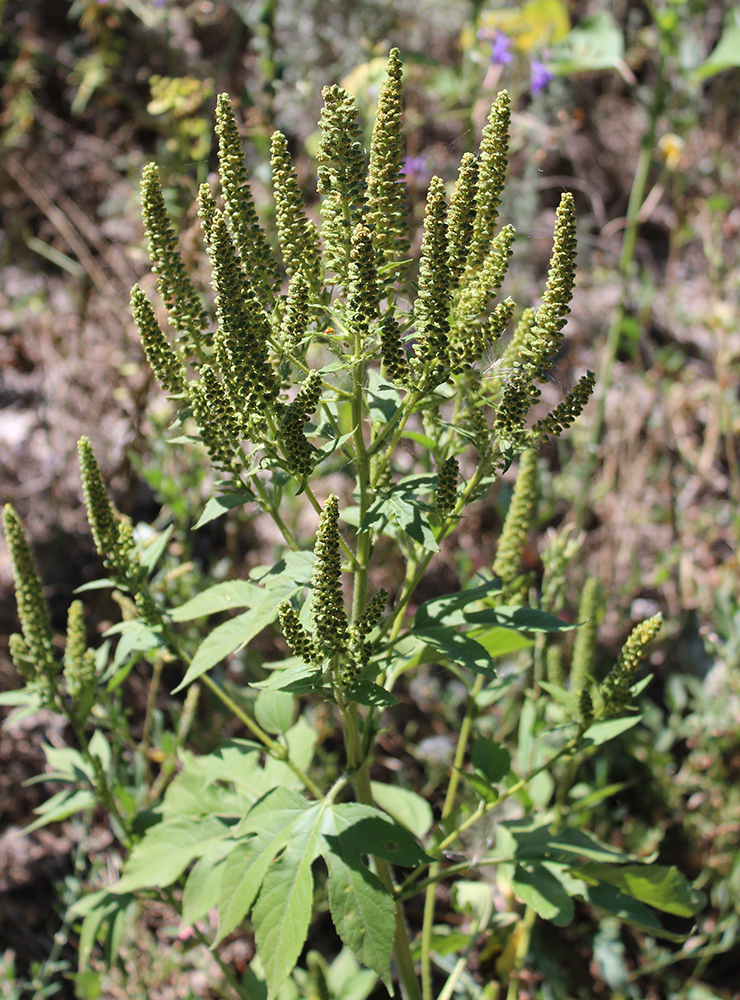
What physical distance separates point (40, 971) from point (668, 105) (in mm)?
4501

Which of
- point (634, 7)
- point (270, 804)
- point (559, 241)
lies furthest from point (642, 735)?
point (634, 7)

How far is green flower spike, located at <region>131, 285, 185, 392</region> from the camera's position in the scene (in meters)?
1.64

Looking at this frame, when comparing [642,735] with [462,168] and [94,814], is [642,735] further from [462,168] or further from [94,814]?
[462,168]

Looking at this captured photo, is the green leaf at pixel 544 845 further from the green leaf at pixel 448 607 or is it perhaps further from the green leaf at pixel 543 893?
the green leaf at pixel 448 607

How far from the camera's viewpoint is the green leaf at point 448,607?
1833mm

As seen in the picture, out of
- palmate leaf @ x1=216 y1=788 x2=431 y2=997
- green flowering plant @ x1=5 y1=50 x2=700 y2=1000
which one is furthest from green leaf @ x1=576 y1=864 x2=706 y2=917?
palmate leaf @ x1=216 y1=788 x2=431 y2=997

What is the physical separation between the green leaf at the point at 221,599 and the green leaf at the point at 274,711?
473mm

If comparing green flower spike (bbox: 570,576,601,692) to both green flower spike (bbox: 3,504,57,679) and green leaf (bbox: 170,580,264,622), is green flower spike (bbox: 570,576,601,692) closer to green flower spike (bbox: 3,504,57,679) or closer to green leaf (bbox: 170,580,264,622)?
green leaf (bbox: 170,580,264,622)

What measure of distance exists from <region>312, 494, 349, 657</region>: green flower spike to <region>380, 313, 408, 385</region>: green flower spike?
0.29 metres

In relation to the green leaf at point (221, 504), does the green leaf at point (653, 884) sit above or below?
below

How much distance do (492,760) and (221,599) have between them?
33.2 inches

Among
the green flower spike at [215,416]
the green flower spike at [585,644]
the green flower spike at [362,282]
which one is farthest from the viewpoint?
the green flower spike at [585,644]

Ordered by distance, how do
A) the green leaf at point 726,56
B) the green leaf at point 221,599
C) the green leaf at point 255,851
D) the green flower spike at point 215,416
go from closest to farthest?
the green flower spike at point 215,416
the green leaf at point 255,851
the green leaf at point 221,599
the green leaf at point 726,56

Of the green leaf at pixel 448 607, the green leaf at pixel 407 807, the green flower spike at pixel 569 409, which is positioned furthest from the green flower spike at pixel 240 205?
the green leaf at pixel 407 807
